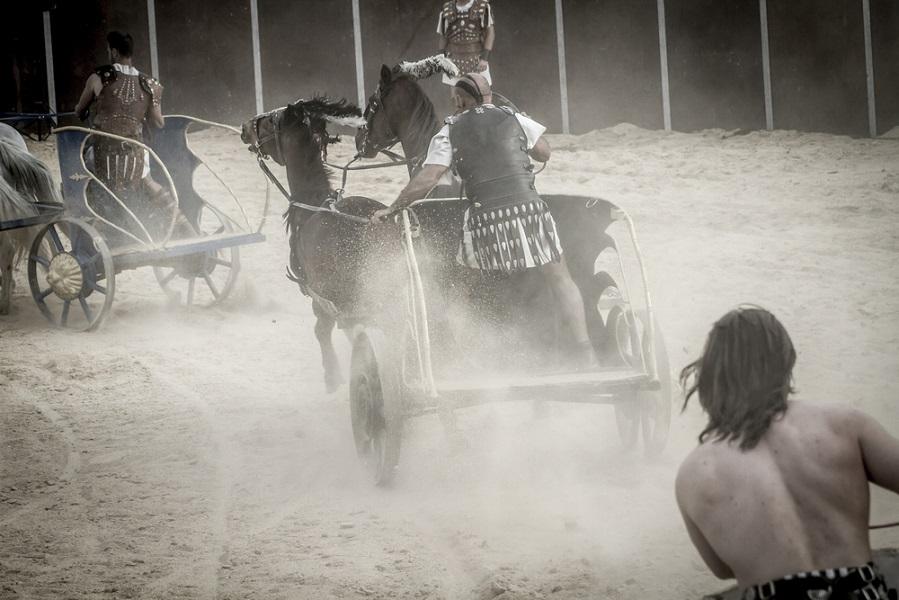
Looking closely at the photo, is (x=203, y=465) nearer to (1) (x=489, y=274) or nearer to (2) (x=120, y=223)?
(1) (x=489, y=274)

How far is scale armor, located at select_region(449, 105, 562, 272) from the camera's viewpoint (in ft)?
18.0

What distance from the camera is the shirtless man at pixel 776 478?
8.69 ft

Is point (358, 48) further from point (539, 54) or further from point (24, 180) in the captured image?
point (24, 180)

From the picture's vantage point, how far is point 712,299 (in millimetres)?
8773

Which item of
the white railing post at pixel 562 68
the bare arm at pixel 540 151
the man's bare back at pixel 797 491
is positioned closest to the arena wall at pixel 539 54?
the white railing post at pixel 562 68

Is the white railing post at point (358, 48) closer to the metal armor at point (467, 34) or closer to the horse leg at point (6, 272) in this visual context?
the metal armor at point (467, 34)

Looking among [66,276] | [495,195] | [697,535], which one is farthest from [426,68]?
[697,535]

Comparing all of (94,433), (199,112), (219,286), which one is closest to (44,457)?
(94,433)

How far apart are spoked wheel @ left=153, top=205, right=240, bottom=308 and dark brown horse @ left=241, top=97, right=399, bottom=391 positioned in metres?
2.38

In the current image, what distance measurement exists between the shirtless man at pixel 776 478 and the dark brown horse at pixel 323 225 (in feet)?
11.0

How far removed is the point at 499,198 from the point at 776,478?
3.00 m

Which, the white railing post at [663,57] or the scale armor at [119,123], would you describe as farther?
the white railing post at [663,57]

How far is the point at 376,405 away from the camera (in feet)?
18.5

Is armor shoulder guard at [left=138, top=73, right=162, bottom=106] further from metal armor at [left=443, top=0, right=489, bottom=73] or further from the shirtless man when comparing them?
the shirtless man
